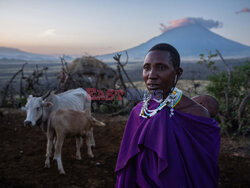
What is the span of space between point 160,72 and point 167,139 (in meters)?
0.50

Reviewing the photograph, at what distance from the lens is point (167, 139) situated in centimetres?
148

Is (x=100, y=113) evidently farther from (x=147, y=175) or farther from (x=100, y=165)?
(x=147, y=175)

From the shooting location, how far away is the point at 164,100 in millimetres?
1633

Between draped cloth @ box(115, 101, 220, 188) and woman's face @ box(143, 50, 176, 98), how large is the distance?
15cm

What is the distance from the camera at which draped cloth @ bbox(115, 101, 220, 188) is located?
1.45 meters

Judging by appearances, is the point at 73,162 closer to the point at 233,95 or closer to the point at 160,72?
the point at 160,72

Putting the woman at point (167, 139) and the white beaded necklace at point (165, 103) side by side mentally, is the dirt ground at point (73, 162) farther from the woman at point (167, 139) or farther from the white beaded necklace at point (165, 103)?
the white beaded necklace at point (165, 103)

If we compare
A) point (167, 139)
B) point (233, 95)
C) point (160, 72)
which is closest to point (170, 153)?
point (167, 139)

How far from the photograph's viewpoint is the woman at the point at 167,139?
1.46m

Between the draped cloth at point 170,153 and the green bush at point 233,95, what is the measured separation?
15.2 ft

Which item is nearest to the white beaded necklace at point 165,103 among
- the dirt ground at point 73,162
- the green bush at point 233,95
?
the dirt ground at point 73,162

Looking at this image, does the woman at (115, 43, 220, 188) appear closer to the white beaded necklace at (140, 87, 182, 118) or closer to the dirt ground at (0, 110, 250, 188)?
the white beaded necklace at (140, 87, 182, 118)

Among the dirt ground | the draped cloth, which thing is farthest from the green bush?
the draped cloth

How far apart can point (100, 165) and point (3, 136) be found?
3612mm
